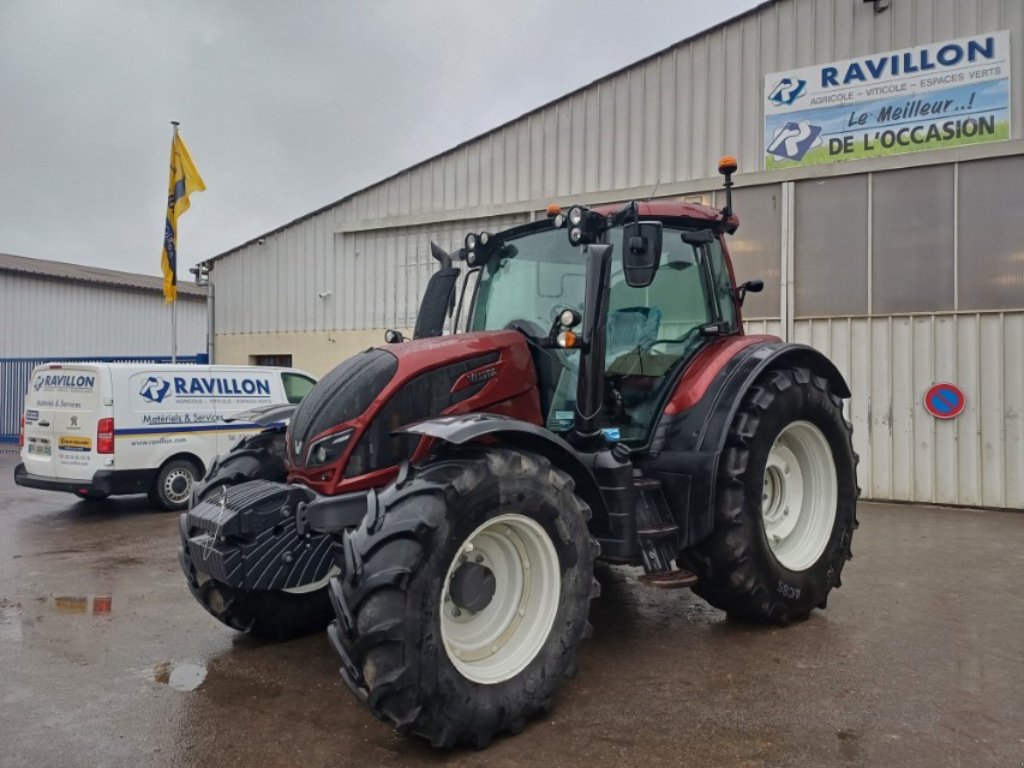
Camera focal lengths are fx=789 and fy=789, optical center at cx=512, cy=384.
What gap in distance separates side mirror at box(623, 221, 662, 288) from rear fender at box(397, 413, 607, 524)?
887mm

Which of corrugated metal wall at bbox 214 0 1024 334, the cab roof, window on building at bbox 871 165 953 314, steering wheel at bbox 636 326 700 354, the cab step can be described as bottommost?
the cab step

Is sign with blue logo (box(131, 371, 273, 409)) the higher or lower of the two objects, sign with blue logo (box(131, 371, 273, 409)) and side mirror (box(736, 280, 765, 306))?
the lower

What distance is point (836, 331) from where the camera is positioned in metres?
10.2

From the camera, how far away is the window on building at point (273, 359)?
50.8ft

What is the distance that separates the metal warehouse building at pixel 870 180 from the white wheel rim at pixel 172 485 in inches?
254

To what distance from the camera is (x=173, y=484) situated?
9.67m

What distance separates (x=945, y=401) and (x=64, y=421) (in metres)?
10.5

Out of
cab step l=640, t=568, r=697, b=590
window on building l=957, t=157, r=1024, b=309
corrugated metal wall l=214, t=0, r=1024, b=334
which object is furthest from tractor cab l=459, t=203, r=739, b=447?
window on building l=957, t=157, r=1024, b=309

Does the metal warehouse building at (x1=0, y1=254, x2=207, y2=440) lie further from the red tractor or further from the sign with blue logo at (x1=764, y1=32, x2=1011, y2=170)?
the red tractor

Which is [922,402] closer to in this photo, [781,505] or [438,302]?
[781,505]

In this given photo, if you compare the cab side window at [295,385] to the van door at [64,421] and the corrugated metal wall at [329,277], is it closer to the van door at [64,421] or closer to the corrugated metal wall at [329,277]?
the van door at [64,421]

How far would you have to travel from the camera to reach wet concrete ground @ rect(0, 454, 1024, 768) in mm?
3178

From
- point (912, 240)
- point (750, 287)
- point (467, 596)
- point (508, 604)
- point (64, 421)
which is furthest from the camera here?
point (912, 240)

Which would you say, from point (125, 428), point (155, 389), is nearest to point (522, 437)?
point (125, 428)
